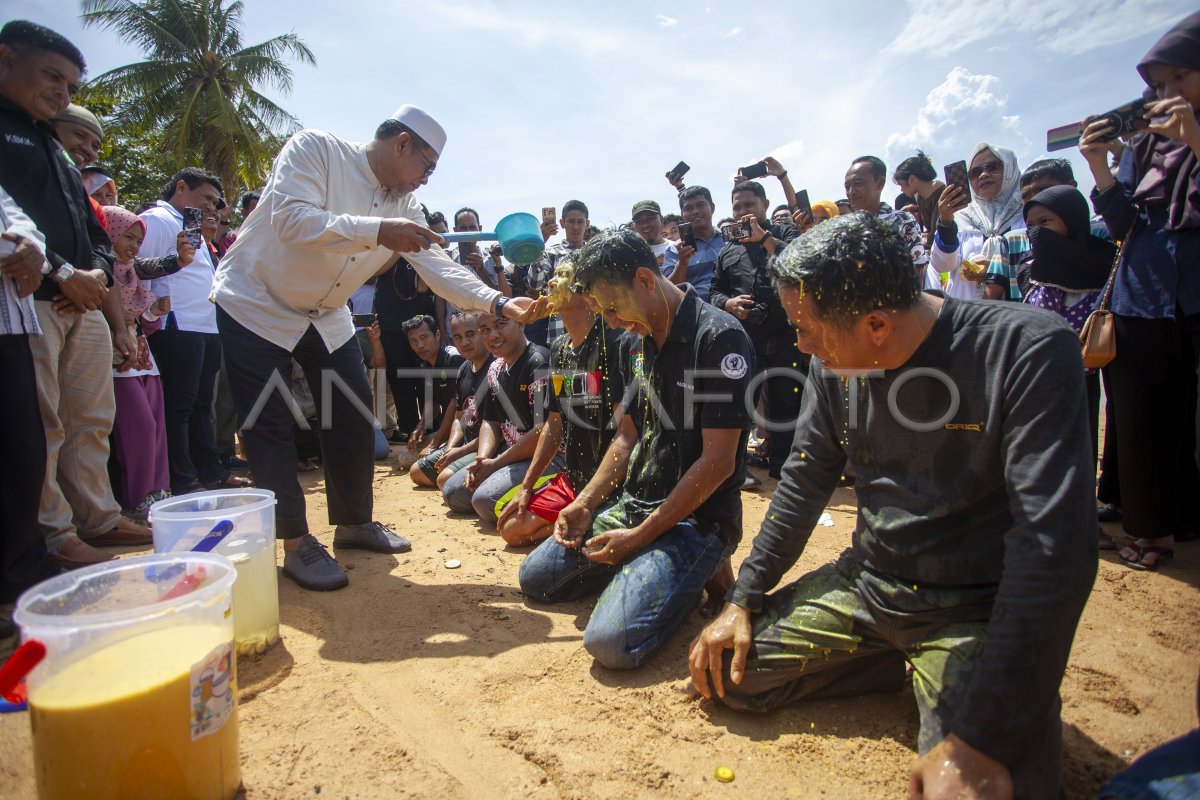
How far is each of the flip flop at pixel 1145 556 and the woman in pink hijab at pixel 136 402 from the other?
5189mm

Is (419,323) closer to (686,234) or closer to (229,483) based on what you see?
(229,483)

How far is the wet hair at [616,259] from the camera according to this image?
8.05ft

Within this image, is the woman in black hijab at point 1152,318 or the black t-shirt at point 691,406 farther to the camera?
the woman in black hijab at point 1152,318

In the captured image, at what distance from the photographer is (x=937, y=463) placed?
1619mm

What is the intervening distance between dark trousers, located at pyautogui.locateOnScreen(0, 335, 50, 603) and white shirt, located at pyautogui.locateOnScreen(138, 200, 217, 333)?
1.72 m

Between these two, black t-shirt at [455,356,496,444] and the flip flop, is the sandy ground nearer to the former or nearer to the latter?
the flip flop

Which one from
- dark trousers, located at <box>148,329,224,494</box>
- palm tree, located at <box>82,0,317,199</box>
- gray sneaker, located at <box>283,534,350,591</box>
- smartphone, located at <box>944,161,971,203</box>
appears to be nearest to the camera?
gray sneaker, located at <box>283,534,350,591</box>

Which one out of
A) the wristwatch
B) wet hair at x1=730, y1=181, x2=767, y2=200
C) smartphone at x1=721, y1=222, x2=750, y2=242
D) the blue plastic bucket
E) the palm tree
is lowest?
the wristwatch

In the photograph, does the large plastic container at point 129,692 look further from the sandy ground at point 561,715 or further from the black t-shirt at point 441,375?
the black t-shirt at point 441,375

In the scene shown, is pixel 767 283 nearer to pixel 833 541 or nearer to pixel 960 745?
pixel 833 541

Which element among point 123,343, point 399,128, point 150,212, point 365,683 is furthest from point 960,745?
A: point 150,212

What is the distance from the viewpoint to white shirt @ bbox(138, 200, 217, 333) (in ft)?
13.9

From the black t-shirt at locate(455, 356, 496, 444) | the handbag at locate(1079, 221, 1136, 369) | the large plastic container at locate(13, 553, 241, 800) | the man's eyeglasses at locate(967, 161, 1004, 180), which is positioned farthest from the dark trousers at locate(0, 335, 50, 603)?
the man's eyeglasses at locate(967, 161, 1004, 180)

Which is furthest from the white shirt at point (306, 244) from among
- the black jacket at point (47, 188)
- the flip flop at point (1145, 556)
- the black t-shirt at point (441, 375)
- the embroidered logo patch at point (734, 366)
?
the flip flop at point (1145, 556)
